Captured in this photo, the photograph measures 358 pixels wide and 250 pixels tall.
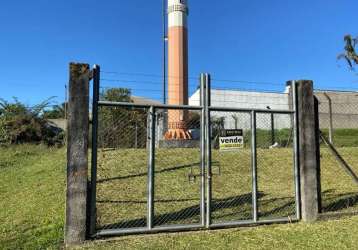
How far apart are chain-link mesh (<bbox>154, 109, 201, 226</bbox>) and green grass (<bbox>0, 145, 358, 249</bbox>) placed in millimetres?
22

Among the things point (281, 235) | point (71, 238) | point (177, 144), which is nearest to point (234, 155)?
point (177, 144)

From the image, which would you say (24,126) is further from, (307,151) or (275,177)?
(307,151)

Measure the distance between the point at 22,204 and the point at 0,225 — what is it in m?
1.83

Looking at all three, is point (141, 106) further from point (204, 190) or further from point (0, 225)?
point (0, 225)

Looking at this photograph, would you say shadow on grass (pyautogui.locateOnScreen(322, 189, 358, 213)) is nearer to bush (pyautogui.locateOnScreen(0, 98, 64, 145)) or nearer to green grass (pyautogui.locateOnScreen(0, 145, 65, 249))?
green grass (pyautogui.locateOnScreen(0, 145, 65, 249))

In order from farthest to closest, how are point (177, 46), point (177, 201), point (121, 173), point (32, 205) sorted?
point (177, 46)
point (121, 173)
point (177, 201)
point (32, 205)

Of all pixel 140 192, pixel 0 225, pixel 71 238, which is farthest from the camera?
pixel 140 192

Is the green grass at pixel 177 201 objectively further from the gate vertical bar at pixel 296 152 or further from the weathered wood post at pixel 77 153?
the gate vertical bar at pixel 296 152

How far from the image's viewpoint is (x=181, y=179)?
1170 cm

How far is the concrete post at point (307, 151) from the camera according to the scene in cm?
795

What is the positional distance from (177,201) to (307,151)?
301 cm

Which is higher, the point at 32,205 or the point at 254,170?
the point at 254,170

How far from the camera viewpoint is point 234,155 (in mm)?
15141

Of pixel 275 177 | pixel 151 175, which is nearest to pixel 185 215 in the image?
Result: pixel 151 175
